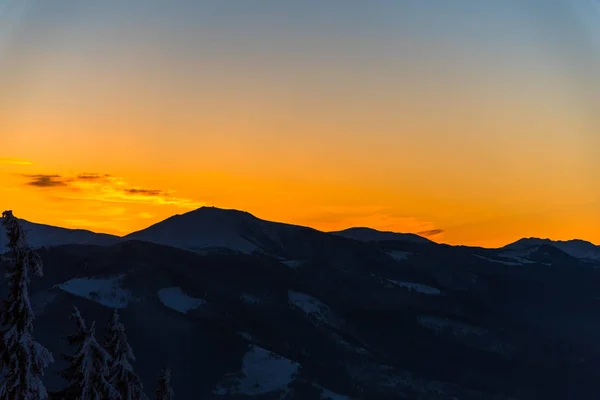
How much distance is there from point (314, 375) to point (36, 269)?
13386 centimetres

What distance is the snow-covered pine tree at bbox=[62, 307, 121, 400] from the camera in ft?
88.5

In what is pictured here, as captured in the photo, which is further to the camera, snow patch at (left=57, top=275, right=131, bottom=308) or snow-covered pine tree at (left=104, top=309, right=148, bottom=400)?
snow patch at (left=57, top=275, right=131, bottom=308)

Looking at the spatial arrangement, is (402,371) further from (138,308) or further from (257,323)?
(138,308)

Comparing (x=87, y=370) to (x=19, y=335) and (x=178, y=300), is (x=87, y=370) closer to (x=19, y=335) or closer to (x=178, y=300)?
(x=19, y=335)

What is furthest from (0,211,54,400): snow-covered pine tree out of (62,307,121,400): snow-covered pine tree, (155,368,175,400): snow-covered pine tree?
(155,368,175,400): snow-covered pine tree

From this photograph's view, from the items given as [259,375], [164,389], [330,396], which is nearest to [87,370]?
[164,389]

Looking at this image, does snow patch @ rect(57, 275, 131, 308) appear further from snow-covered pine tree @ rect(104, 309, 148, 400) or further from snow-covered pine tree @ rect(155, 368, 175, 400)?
A: snow-covered pine tree @ rect(104, 309, 148, 400)

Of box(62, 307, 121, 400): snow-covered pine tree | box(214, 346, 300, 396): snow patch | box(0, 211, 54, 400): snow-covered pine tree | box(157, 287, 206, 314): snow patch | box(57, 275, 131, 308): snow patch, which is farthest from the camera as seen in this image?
box(157, 287, 206, 314): snow patch

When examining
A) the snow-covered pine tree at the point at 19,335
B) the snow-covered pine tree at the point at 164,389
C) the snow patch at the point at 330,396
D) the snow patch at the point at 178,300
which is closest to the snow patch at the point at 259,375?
the snow patch at the point at 330,396

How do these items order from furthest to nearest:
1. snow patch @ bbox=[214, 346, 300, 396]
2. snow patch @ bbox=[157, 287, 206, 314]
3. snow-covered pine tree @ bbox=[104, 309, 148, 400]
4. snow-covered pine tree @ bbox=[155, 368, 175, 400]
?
1. snow patch @ bbox=[157, 287, 206, 314]
2. snow patch @ bbox=[214, 346, 300, 396]
3. snow-covered pine tree @ bbox=[155, 368, 175, 400]
4. snow-covered pine tree @ bbox=[104, 309, 148, 400]

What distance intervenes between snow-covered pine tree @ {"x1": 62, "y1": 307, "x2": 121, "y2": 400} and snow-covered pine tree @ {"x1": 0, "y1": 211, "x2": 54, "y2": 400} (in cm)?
231

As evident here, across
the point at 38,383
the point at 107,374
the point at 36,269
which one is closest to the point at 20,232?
the point at 36,269

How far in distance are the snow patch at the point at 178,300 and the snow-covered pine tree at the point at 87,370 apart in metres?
151

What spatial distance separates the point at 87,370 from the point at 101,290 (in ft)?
492
